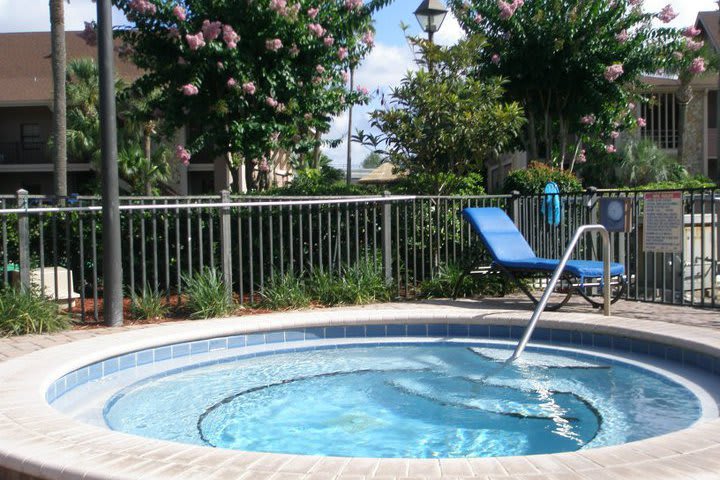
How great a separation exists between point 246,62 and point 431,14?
348 cm

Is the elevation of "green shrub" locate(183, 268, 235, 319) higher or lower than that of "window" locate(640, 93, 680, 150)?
lower

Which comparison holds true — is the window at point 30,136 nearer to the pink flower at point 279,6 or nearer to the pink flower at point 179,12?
the pink flower at point 179,12

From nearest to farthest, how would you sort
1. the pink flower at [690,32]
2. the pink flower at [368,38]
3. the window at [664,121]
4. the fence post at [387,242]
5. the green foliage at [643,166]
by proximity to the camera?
the fence post at [387,242]
the pink flower at [368,38]
the pink flower at [690,32]
the green foliage at [643,166]
the window at [664,121]

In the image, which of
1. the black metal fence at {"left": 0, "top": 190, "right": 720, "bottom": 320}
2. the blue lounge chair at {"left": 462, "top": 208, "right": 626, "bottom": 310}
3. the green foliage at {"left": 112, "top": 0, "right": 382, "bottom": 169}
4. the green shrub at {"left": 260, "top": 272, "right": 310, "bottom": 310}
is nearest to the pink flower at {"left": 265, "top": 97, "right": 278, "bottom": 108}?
the green foliage at {"left": 112, "top": 0, "right": 382, "bottom": 169}

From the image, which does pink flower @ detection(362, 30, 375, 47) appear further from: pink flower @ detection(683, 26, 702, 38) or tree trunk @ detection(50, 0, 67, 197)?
pink flower @ detection(683, 26, 702, 38)

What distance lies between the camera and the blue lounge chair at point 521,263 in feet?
27.6

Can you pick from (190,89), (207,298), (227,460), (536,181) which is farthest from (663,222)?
(190,89)

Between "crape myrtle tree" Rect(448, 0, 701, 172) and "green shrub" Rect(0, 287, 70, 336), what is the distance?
37.0 ft

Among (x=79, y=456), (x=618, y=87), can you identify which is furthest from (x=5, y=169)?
(x=79, y=456)

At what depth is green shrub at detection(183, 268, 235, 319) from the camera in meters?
8.58

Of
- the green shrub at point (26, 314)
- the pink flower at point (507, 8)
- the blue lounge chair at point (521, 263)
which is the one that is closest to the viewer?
the green shrub at point (26, 314)

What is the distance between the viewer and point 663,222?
8.66m

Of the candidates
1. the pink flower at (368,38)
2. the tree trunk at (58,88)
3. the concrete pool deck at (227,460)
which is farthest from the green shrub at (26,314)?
the pink flower at (368,38)

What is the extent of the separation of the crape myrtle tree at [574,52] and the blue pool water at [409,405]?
35.4 ft
